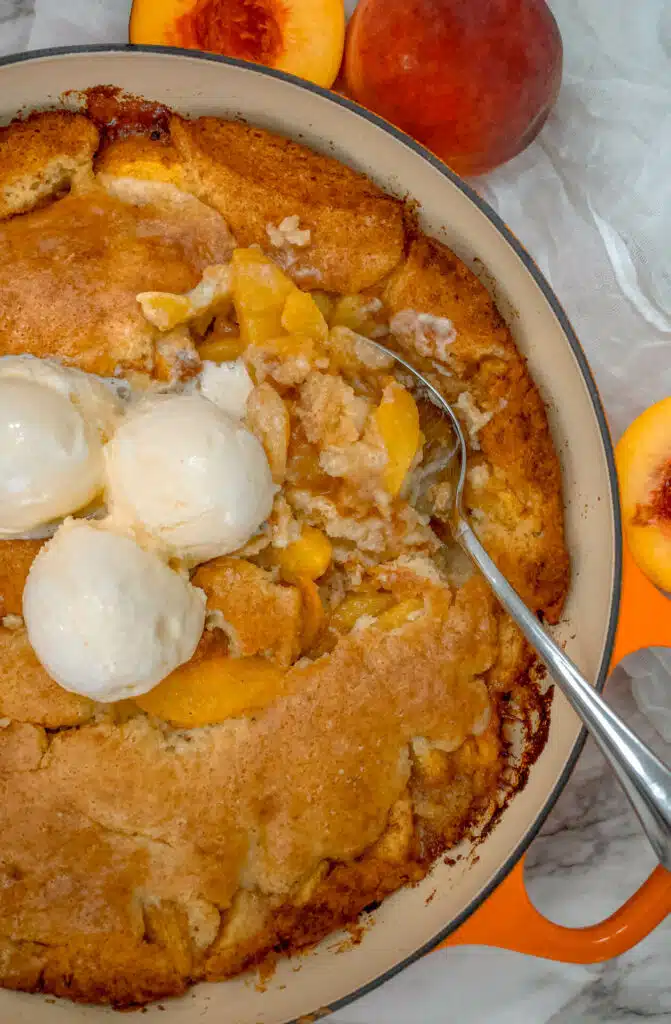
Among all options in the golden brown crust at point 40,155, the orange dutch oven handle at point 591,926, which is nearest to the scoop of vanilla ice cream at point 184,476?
the golden brown crust at point 40,155

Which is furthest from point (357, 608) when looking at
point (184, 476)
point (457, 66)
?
point (457, 66)

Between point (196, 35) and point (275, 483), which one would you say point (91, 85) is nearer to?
point (196, 35)

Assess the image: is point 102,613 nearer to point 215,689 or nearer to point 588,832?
point 215,689

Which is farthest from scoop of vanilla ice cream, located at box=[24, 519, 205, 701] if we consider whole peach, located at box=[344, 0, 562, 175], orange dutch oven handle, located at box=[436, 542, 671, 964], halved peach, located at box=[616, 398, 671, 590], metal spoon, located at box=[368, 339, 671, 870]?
whole peach, located at box=[344, 0, 562, 175]

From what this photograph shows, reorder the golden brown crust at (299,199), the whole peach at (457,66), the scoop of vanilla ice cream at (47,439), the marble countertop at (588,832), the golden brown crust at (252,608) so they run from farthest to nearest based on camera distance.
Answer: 1. the marble countertop at (588,832)
2. the whole peach at (457,66)
3. the golden brown crust at (299,199)
4. the golden brown crust at (252,608)
5. the scoop of vanilla ice cream at (47,439)

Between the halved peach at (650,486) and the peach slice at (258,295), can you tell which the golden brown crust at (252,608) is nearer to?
the peach slice at (258,295)

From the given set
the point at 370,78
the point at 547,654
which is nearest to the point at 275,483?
the point at 547,654
